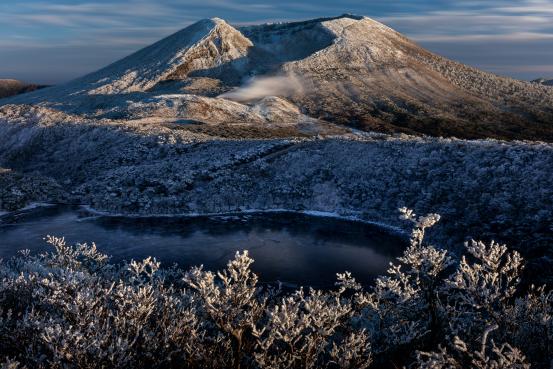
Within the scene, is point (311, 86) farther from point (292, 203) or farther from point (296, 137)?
point (292, 203)

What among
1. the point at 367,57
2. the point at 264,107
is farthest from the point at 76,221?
the point at 367,57

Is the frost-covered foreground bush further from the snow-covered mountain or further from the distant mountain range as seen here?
the distant mountain range

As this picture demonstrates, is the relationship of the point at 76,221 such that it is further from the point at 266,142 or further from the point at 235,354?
the point at 235,354

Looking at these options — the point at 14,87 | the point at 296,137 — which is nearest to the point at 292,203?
the point at 296,137

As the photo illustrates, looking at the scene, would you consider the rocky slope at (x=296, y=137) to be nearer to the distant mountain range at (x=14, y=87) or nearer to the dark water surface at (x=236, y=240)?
the dark water surface at (x=236, y=240)

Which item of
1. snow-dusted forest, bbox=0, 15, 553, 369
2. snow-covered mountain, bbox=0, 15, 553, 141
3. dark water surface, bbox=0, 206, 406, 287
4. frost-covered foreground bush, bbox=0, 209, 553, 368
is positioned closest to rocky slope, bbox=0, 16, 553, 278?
snow-dusted forest, bbox=0, 15, 553, 369
